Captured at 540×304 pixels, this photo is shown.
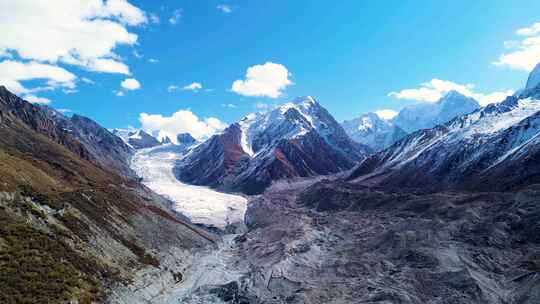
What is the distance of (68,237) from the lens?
70.4m

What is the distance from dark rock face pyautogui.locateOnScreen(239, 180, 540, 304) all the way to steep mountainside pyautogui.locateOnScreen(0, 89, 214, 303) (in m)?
19.8

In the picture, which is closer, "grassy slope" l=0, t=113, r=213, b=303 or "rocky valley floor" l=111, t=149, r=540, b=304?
"grassy slope" l=0, t=113, r=213, b=303

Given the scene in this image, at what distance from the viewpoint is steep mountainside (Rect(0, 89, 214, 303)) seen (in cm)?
5522

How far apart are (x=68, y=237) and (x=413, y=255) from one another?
191 feet

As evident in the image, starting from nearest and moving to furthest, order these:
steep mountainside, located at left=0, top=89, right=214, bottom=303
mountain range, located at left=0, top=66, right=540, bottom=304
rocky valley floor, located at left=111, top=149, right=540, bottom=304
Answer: steep mountainside, located at left=0, top=89, right=214, bottom=303 < mountain range, located at left=0, top=66, right=540, bottom=304 < rocky valley floor, located at left=111, top=149, right=540, bottom=304

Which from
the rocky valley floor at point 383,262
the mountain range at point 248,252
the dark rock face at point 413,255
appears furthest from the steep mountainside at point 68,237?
the dark rock face at point 413,255

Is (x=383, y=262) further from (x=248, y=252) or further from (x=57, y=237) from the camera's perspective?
(x=57, y=237)

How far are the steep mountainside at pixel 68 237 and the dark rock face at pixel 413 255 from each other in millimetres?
19788

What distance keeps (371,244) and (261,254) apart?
24436 millimetres

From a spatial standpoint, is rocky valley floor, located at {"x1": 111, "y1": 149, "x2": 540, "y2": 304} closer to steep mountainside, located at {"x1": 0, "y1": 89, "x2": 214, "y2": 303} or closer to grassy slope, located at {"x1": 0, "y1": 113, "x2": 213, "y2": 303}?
steep mountainside, located at {"x1": 0, "y1": 89, "x2": 214, "y2": 303}

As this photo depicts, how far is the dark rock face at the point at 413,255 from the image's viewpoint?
70375mm

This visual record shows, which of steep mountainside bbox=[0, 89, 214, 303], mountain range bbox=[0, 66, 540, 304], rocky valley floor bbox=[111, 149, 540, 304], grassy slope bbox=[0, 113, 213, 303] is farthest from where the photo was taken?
rocky valley floor bbox=[111, 149, 540, 304]

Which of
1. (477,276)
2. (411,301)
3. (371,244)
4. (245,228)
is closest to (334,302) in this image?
(411,301)

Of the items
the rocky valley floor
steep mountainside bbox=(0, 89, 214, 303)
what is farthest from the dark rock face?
steep mountainside bbox=(0, 89, 214, 303)
